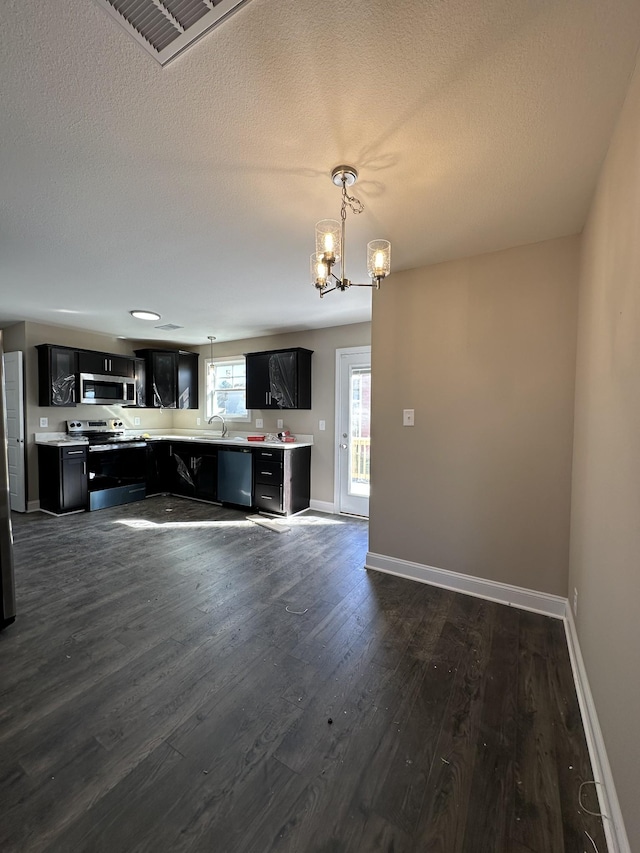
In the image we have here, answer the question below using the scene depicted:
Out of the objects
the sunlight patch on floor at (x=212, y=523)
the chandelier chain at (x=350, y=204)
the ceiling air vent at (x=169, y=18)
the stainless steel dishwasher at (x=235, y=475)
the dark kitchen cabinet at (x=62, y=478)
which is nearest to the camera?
the ceiling air vent at (x=169, y=18)

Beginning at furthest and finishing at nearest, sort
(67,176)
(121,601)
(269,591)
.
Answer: (269,591) → (121,601) → (67,176)

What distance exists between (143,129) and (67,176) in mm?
589

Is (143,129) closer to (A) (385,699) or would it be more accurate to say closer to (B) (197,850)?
(B) (197,850)

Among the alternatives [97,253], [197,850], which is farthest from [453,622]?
[97,253]

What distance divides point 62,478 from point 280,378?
2958 mm

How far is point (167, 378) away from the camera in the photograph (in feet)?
18.3

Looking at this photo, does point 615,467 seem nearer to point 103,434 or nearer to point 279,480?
point 279,480

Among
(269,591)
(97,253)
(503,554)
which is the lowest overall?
(269,591)

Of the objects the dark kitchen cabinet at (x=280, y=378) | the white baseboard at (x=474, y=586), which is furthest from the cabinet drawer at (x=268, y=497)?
the white baseboard at (x=474, y=586)

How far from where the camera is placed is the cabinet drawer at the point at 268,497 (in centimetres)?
433

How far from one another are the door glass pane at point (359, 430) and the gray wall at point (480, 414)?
4.84 ft

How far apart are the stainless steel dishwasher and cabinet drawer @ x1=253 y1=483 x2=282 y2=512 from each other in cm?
12

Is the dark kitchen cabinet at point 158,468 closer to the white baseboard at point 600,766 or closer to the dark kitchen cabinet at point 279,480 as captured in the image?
the dark kitchen cabinet at point 279,480

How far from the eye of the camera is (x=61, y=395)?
4.54m
